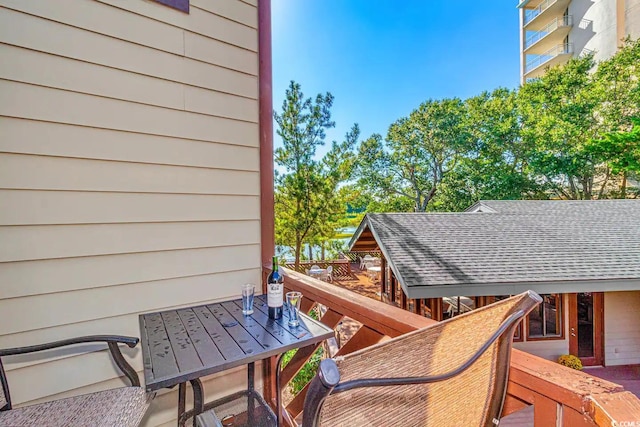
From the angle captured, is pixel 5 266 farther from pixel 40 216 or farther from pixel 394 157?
pixel 394 157

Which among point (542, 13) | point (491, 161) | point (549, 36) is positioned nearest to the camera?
point (491, 161)

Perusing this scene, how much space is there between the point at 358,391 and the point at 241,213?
5.30 feet

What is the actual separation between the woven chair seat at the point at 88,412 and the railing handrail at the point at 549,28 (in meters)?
24.4

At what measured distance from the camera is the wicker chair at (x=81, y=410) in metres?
1.06

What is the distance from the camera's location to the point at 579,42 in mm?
16094

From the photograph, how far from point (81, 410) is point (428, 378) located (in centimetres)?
136

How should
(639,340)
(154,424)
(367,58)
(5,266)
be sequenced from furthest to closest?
(367,58) < (639,340) < (154,424) < (5,266)

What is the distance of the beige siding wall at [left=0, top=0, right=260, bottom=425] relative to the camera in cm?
Answer: 133

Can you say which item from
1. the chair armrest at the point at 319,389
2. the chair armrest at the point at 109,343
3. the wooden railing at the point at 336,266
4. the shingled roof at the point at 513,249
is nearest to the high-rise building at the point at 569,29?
the shingled roof at the point at 513,249

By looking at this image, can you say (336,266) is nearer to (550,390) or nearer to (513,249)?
(513,249)

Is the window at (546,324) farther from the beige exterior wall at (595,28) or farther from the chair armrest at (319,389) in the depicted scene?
the beige exterior wall at (595,28)

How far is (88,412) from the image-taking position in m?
1.12

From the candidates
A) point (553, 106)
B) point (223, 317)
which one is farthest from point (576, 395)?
point (553, 106)

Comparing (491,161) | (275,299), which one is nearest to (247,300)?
(275,299)
